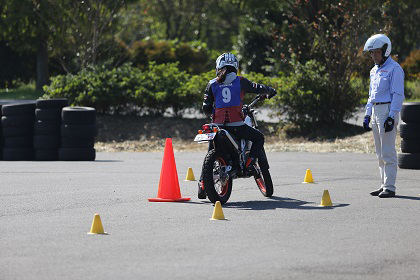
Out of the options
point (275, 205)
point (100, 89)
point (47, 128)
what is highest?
point (100, 89)

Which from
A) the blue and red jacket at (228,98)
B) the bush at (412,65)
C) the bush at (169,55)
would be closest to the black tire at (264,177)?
the blue and red jacket at (228,98)

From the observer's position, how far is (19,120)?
62.5ft

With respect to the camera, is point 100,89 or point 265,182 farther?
point 100,89

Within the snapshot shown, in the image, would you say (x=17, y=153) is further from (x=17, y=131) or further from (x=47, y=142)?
(x=47, y=142)

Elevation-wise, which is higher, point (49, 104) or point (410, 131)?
point (49, 104)

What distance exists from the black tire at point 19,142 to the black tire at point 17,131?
6cm

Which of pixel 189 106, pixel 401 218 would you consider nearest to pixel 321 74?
pixel 189 106

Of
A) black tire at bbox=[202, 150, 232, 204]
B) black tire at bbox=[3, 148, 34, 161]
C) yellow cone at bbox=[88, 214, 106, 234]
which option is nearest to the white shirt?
black tire at bbox=[202, 150, 232, 204]

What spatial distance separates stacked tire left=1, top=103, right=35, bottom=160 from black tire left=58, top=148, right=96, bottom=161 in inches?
32.7

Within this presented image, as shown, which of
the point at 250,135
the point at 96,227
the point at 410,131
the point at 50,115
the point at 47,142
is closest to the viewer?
the point at 96,227

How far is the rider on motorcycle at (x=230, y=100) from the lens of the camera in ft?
38.4

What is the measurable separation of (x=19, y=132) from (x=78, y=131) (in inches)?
51.7

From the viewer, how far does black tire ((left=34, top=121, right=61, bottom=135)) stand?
18.9 meters

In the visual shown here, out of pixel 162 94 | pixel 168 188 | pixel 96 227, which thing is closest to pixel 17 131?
pixel 162 94
